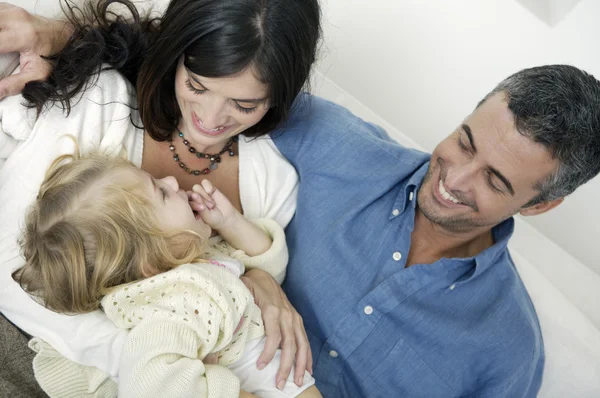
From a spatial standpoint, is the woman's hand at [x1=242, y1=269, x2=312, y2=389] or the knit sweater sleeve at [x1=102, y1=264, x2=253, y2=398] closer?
the knit sweater sleeve at [x1=102, y1=264, x2=253, y2=398]

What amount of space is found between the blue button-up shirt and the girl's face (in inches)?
17.3

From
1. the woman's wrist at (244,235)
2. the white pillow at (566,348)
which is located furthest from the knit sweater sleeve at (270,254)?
the white pillow at (566,348)

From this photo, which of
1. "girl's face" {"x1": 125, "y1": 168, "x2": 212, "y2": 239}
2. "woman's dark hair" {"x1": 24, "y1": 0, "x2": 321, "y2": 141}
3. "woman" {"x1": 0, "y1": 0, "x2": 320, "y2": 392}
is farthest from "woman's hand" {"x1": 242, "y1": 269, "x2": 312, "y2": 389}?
"woman's dark hair" {"x1": 24, "y1": 0, "x2": 321, "y2": 141}

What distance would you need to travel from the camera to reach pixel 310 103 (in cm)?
206

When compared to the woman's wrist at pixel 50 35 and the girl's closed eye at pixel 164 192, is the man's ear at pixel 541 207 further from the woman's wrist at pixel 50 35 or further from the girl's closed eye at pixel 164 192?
the woman's wrist at pixel 50 35

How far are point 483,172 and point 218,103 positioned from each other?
766mm

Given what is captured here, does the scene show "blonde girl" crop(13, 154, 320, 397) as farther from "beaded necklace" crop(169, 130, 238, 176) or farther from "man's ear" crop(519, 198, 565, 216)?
"man's ear" crop(519, 198, 565, 216)

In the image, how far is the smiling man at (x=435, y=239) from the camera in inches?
66.4

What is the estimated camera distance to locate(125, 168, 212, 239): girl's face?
159 cm

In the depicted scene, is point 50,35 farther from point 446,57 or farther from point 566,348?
point 566,348

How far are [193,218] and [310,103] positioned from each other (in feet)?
2.10

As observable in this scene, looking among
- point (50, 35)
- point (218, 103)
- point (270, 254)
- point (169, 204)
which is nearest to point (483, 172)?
point (270, 254)

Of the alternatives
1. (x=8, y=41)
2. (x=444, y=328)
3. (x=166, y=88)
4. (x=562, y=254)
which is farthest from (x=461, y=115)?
(x=8, y=41)

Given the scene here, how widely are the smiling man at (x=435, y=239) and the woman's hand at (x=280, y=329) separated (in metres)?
0.18
